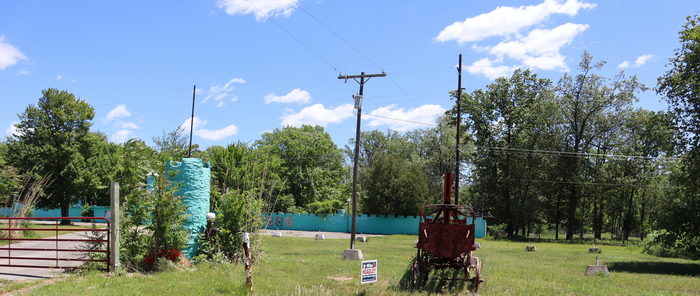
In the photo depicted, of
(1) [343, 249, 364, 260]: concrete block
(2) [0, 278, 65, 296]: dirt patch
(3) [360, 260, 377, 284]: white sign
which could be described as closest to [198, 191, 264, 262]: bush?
(2) [0, 278, 65, 296]: dirt patch

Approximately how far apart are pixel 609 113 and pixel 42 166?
48799mm

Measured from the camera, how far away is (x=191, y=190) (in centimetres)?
1454

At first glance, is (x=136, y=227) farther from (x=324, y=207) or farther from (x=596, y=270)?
(x=324, y=207)

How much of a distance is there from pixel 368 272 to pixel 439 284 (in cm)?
244

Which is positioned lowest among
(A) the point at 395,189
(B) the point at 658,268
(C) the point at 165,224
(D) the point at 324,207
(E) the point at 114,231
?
(D) the point at 324,207

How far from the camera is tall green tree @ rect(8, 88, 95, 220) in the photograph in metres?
40.6

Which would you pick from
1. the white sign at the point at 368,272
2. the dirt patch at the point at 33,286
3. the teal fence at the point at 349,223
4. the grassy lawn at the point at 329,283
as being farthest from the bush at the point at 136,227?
the teal fence at the point at 349,223

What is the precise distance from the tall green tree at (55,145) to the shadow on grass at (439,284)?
36.0 meters

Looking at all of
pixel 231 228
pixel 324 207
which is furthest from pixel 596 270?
pixel 324 207

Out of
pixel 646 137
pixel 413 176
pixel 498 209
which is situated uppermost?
pixel 646 137

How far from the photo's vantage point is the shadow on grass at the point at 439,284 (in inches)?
457

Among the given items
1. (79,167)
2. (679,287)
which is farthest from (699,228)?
(79,167)

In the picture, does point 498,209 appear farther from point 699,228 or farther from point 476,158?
point 699,228

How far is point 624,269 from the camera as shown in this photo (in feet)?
60.5
